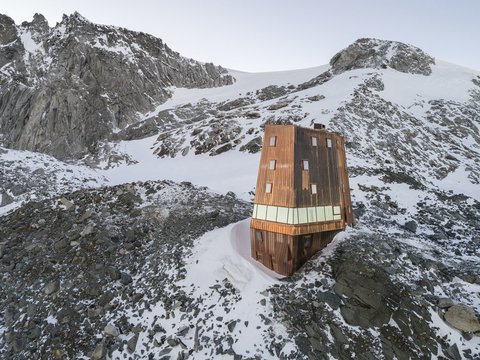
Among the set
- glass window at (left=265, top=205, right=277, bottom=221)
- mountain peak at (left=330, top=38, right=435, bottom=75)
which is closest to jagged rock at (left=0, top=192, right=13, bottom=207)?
glass window at (left=265, top=205, right=277, bottom=221)

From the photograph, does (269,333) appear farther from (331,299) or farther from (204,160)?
(204,160)

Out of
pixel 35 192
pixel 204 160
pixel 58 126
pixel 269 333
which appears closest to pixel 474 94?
pixel 204 160

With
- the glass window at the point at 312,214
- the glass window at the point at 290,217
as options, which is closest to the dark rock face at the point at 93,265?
the glass window at the point at 290,217

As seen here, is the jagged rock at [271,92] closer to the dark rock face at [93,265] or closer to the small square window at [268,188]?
the dark rock face at [93,265]

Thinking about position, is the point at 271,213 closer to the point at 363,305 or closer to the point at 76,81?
the point at 363,305

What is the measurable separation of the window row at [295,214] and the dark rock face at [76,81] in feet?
214

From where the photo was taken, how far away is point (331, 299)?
14.2m

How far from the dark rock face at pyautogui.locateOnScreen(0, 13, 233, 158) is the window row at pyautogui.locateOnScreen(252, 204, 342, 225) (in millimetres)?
65093

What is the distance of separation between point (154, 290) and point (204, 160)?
34.7 m

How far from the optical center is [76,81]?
271ft

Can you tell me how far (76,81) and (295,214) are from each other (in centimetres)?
8630

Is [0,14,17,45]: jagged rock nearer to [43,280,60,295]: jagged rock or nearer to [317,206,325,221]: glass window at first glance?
[43,280,60,295]: jagged rock

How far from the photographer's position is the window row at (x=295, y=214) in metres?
16.4

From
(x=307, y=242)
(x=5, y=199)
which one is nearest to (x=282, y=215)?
(x=307, y=242)
